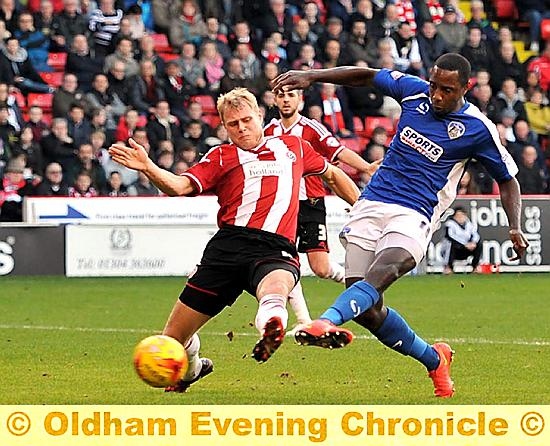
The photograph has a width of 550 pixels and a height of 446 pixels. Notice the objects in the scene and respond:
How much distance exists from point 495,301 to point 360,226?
8.45 m

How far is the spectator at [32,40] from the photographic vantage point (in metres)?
23.5

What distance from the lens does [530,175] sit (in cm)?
2444

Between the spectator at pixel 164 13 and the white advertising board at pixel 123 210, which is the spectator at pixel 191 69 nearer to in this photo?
the spectator at pixel 164 13

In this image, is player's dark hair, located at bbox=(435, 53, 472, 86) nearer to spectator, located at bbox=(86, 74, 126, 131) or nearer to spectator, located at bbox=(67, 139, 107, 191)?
spectator, located at bbox=(67, 139, 107, 191)

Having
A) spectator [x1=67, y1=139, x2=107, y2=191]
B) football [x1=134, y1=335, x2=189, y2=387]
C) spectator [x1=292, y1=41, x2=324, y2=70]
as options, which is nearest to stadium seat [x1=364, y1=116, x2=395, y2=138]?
spectator [x1=292, y1=41, x2=324, y2=70]

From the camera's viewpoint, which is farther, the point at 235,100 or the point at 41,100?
the point at 41,100

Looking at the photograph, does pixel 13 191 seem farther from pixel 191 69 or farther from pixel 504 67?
pixel 504 67

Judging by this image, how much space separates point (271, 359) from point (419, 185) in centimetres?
315

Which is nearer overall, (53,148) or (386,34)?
(53,148)

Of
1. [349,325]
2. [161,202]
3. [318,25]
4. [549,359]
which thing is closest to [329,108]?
[318,25]

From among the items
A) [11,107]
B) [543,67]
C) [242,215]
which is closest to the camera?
[242,215]

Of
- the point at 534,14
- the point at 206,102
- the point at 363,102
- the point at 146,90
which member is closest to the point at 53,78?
the point at 146,90

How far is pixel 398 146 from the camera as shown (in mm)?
9195

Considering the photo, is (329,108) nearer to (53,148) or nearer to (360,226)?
(53,148)
